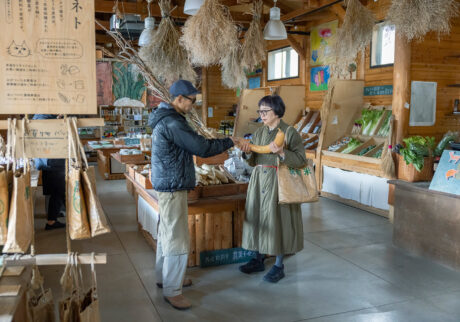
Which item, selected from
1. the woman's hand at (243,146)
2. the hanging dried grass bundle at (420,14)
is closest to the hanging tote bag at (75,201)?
the woman's hand at (243,146)

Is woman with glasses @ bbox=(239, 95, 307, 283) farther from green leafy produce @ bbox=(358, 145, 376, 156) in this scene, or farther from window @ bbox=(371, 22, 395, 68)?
window @ bbox=(371, 22, 395, 68)

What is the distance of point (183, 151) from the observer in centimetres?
288

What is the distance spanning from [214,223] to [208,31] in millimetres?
2119

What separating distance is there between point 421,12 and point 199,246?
2981mm

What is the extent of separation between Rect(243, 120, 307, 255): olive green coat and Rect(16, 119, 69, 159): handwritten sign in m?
1.80

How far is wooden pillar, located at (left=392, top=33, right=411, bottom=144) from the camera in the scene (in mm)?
5203

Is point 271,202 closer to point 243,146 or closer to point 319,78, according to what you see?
point 243,146

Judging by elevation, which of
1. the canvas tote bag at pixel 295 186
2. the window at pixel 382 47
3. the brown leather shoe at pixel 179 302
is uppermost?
the window at pixel 382 47

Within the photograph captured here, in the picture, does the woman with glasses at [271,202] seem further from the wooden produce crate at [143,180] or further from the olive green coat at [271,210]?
the wooden produce crate at [143,180]

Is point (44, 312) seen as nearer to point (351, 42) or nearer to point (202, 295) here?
point (202, 295)

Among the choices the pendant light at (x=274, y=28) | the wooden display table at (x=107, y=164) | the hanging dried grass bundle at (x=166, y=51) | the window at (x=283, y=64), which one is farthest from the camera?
the window at (x=283, y=64)

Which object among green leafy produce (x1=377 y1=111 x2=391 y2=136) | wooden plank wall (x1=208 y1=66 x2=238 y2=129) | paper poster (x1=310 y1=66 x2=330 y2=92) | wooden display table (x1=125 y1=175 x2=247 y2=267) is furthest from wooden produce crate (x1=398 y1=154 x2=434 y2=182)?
wooden plank wall (x1=208 y1=66 x2=238 y2=129)

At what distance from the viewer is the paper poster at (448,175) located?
3.69 metres

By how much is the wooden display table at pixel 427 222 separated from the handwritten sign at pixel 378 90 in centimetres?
314
